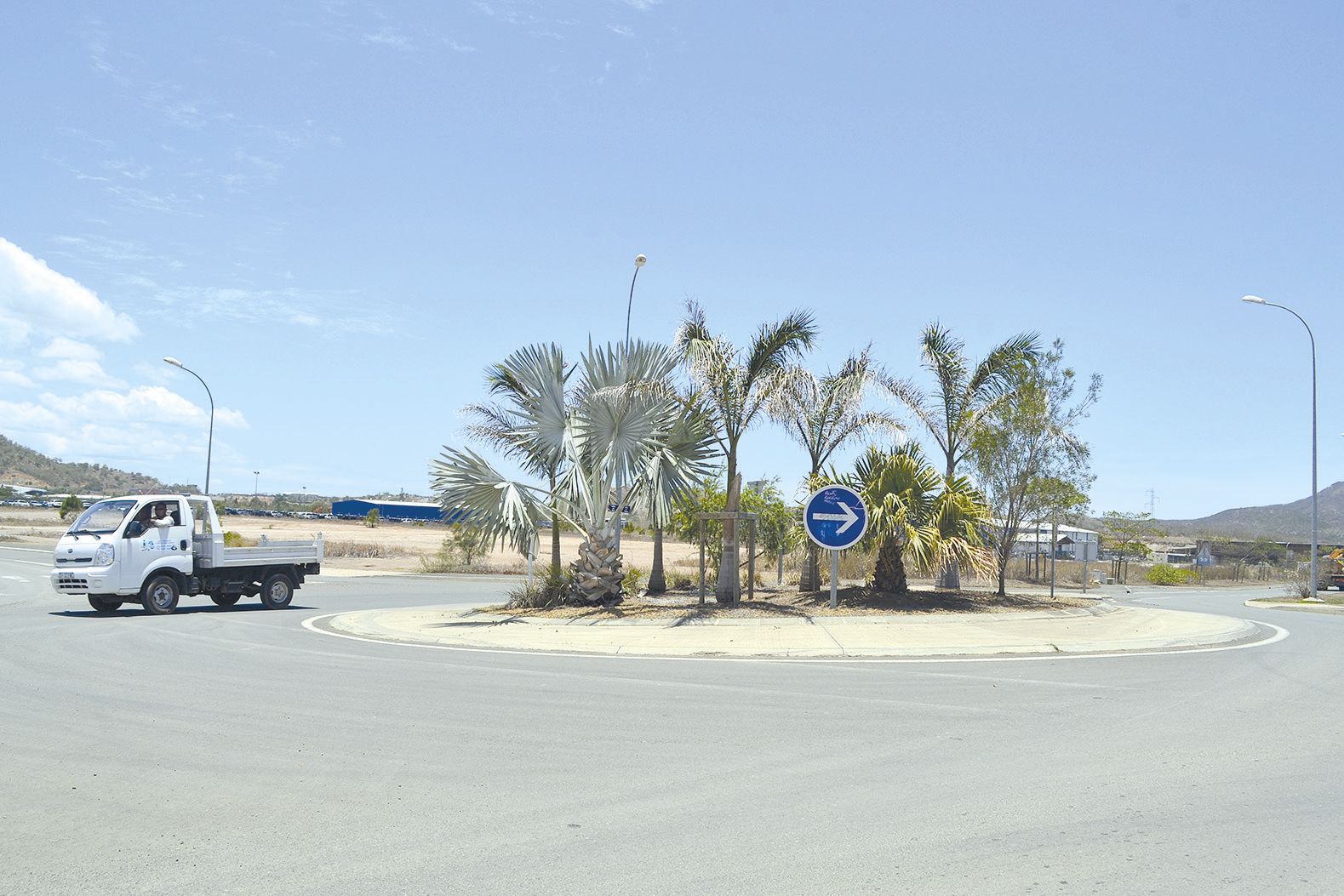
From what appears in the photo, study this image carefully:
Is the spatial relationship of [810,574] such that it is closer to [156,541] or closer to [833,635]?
[833,635]

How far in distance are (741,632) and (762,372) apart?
16.8 ft

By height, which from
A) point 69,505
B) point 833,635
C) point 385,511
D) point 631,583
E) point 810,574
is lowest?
point 833,635

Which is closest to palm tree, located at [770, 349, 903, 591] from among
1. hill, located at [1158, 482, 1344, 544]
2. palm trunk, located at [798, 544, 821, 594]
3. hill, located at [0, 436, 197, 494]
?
palm trunk, located at [798, 544, 821, 594]

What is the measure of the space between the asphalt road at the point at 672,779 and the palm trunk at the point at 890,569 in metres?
6.32

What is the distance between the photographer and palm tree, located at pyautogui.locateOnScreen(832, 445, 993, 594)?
55.6 feet

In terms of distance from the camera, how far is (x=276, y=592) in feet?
74.6

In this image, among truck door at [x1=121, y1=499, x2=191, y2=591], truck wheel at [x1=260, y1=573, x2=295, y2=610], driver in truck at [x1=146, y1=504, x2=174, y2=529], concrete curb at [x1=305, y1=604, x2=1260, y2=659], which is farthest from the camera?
truck wheel at [x1=260, y1=573, x2=295, y2=610]

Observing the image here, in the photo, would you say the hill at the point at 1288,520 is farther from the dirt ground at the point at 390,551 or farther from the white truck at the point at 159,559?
the white truck at the point at 159,559

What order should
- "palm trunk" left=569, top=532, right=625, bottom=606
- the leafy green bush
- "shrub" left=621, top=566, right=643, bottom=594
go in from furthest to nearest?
1. the leafy green bush
2. "shrub" left=621, top=566, right=643, bottom=594
3. "palm trunk" left=569, top=532, right=625, bottom=606

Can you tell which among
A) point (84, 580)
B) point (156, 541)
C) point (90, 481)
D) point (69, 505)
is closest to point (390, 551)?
point (69, 505)

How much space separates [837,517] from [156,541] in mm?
13856

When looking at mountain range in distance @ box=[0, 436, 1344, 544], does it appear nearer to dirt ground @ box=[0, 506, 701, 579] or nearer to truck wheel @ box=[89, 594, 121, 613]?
dirt ground @ box=[0, 506, 701, 579]

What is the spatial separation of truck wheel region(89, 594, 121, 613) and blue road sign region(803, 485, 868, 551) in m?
14.3

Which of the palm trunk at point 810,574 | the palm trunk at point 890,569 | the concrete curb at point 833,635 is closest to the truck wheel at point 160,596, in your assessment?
the concrete curb at point 833,635
